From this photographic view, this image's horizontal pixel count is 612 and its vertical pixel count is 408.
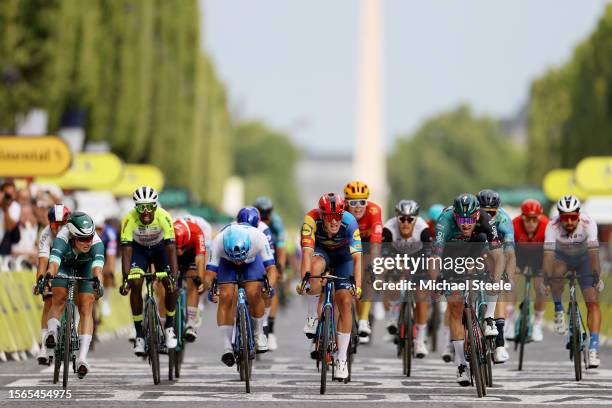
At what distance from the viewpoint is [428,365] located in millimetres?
19172

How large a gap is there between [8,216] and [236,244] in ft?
25.1

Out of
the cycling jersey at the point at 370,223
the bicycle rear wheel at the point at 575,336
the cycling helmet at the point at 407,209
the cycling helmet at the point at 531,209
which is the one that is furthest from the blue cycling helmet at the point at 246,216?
the cycling helmet at the point at 531,209

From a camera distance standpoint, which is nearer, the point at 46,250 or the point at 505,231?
the point at 46,250

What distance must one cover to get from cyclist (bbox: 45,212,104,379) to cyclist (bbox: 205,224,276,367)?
1031mm

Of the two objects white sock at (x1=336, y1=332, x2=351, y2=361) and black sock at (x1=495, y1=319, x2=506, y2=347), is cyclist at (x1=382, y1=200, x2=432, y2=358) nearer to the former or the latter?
black sock at (x1=495, y1=319, x2=506, y2=347)

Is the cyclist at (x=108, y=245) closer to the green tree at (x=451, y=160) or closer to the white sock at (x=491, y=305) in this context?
the white sock at (x=491, y=305)

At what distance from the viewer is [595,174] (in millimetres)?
38469

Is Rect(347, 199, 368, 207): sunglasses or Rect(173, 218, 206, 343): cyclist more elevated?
Rect(347, 199, 368, 207): sunglasses

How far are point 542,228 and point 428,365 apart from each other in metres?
2.01

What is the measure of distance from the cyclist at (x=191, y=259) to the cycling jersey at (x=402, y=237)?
2.09m

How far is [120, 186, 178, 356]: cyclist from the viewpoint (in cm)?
1577

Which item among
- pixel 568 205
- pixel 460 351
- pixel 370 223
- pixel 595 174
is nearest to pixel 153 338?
pixel 460 351

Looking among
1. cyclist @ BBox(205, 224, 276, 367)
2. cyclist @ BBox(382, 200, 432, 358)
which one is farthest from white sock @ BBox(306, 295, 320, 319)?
cyclist @ BBox(382, 200, 432, 358)

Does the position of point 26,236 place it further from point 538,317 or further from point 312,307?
point 312,307
